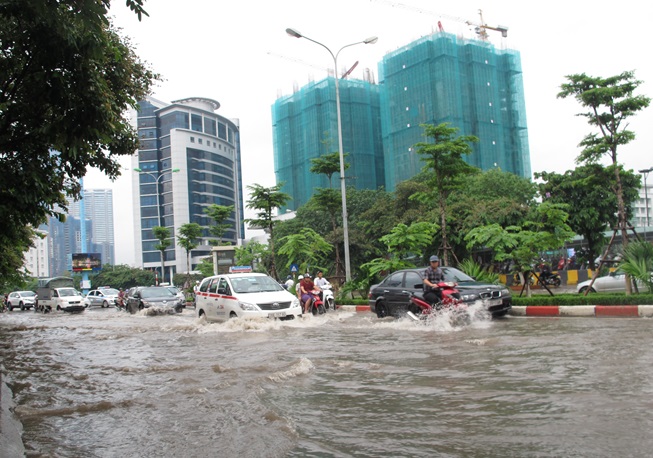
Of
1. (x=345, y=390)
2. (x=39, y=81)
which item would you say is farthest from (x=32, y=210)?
(x=345, y=390)

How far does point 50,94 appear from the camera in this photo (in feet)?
18.5

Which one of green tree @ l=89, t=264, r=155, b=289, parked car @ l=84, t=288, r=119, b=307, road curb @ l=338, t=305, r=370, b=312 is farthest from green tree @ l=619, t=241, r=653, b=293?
green tree @ l=89, t=264, r=155, b=289

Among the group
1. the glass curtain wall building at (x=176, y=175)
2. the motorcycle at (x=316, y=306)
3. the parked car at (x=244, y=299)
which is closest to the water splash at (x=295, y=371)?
the parked car at (x=244, y=299)

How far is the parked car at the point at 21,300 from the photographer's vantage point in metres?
44.1

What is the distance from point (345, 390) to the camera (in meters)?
6.20

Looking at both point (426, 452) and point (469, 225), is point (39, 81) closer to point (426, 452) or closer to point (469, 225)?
point (426, 452)

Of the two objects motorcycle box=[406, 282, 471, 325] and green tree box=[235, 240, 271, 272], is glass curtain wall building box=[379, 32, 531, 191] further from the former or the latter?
motorcycle box=[406, 282, 471, 325]

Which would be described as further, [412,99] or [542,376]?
[412,99]

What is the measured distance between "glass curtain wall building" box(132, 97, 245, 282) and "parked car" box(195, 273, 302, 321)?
102 meters

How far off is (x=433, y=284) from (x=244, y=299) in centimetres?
462

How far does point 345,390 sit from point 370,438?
1847 mm

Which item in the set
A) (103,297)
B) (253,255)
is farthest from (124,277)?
(253,255)

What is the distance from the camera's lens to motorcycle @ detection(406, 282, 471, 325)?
11703 mm

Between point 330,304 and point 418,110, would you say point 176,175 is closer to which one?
point 418,110
